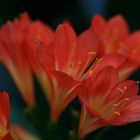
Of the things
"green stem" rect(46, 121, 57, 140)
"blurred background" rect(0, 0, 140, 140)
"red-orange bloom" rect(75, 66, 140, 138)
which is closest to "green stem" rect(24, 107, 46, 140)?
"green stem" rect(46, 121, 57, 140)

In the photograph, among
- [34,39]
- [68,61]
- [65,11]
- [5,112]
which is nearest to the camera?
[5,112]

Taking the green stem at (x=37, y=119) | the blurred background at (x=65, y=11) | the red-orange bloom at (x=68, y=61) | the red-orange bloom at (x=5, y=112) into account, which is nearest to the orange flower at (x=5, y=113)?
the red-orange bloom at (x=5, y=112)

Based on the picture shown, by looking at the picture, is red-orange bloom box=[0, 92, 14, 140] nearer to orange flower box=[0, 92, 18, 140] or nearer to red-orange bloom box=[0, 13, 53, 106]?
orange flower box=[0, 92, 18, 140]

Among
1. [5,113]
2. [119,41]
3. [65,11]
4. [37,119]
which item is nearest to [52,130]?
[37,119]

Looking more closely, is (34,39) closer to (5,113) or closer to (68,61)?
(68,61)

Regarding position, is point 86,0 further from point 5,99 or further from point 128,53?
point 5,99

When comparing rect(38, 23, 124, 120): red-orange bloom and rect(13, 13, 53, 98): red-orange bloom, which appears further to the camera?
rect(13, 13, 53, 98): red-orange bloom
